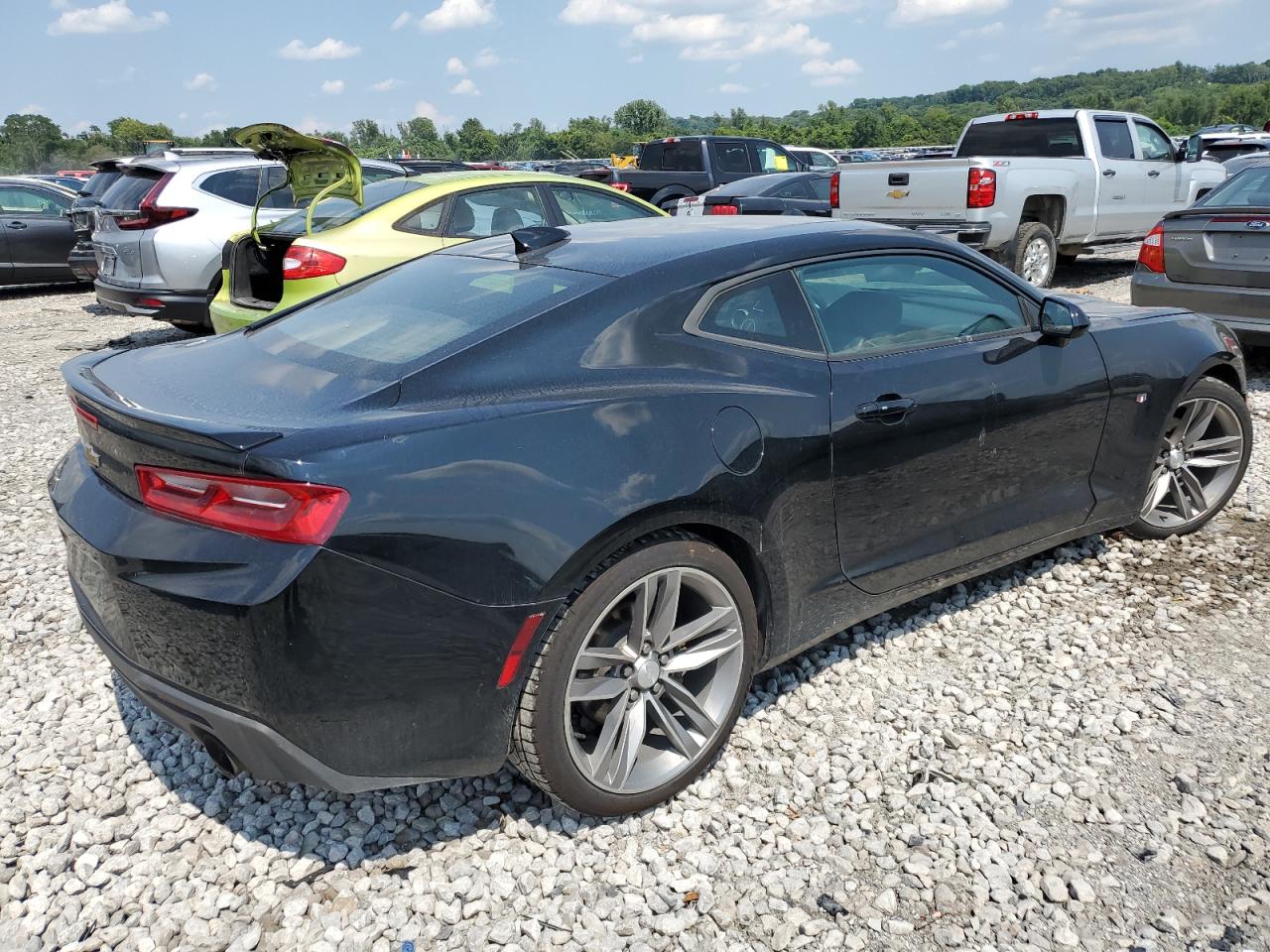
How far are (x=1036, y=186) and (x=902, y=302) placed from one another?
805cm

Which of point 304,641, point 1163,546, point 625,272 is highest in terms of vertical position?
point 625,272

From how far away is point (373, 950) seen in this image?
7.63 ft

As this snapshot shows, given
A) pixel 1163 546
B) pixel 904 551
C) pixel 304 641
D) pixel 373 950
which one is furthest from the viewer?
pixel 1163 546

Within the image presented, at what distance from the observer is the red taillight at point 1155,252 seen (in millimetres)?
7176

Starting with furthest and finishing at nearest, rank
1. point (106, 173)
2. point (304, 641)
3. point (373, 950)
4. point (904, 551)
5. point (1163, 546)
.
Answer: point (106, 173), point (1163, 546), point (904, 551), point (373, 950), point (304, 641)

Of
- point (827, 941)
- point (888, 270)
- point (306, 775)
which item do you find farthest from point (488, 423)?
point (888, 270)

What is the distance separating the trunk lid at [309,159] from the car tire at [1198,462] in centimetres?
486

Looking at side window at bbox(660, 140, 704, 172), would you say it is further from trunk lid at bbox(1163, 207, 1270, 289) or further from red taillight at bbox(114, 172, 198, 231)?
trunk lid at bbox(1163, 207, 1270, 289)

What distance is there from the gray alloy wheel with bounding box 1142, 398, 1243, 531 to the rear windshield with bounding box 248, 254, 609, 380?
2852 mm

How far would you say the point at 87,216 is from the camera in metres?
12.1

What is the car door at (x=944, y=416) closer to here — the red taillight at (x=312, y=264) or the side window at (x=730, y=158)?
the red taillight at (x=312, y=264)

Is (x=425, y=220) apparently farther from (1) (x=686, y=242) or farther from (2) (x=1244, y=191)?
(2) (x=1244, y=191)

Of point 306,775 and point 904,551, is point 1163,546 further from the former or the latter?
point 306,775

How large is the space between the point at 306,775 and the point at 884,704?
6.15 ft
